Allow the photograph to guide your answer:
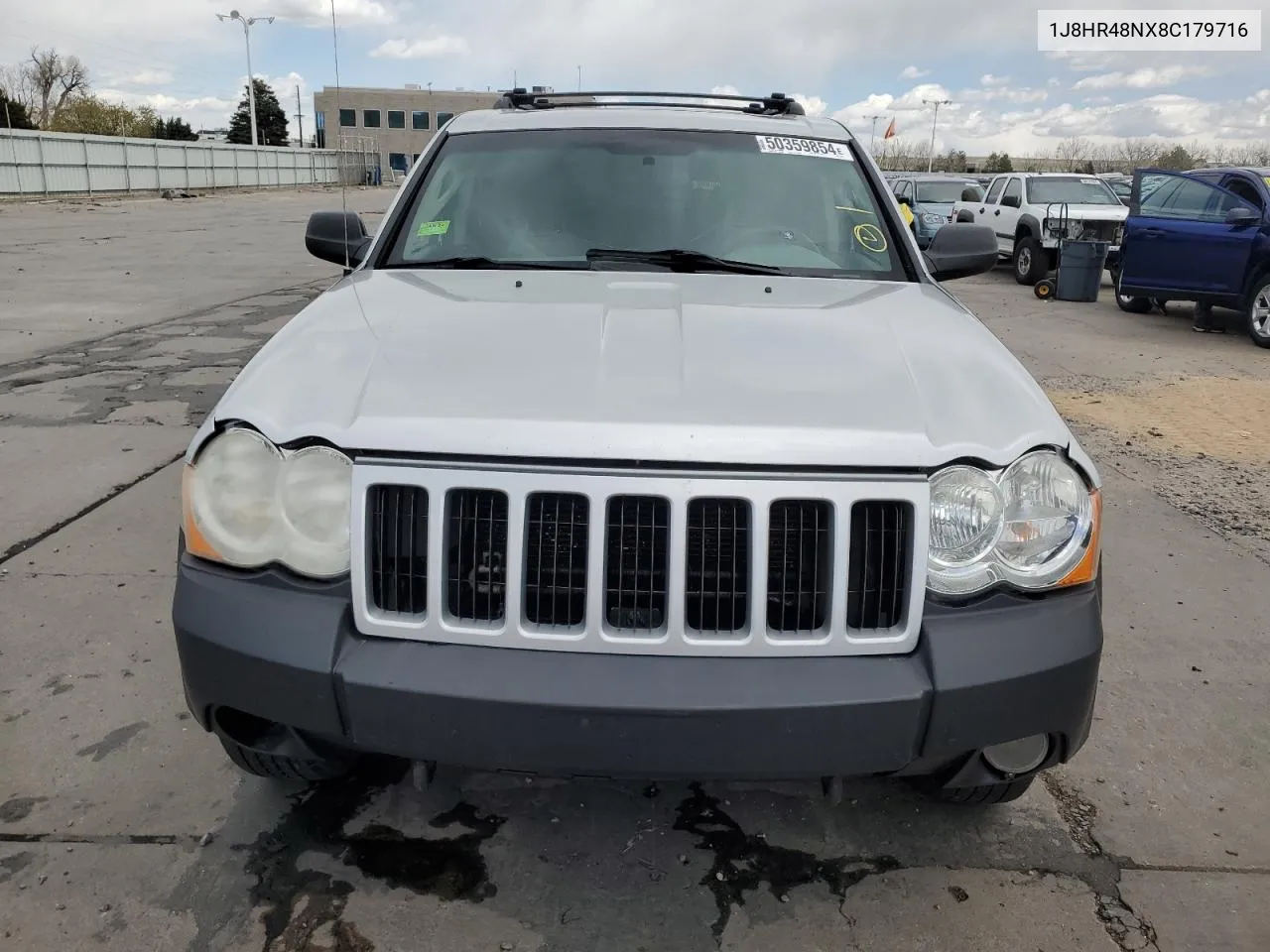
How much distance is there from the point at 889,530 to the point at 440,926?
1281 mm

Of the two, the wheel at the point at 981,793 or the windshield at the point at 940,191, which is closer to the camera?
the wheel at the point at 981,793

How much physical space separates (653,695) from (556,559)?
0.32 meters

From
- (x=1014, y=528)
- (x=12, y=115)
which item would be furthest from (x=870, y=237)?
(x=12, y=115)

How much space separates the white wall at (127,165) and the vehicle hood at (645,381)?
37.7 m

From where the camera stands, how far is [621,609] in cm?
200

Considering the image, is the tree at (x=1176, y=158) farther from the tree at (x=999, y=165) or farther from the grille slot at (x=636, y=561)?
the grille slot at (x=636, y=561)

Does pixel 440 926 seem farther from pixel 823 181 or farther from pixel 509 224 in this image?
pixel 823 181

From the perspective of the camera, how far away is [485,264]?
10.4 feet

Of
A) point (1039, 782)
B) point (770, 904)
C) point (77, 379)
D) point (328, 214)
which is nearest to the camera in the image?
point (770, 904)

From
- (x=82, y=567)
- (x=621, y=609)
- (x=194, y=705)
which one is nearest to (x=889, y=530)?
(x=621, y=609)

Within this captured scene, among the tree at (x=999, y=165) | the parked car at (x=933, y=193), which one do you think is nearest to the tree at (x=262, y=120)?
the tree at (x=999, y=165)

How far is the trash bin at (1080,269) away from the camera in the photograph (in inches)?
561

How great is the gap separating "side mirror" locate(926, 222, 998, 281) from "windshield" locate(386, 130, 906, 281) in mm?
463

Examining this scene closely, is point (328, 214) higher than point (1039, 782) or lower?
higher
